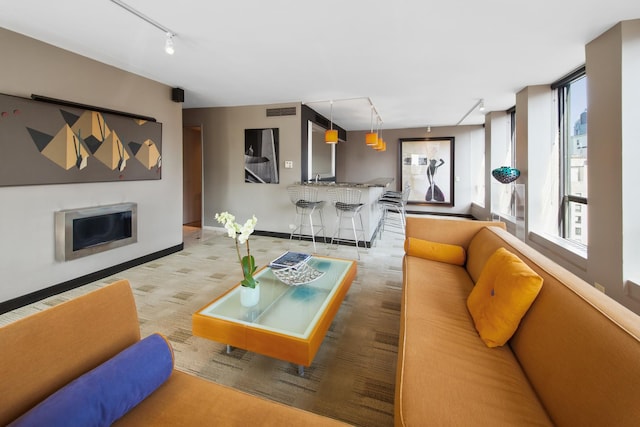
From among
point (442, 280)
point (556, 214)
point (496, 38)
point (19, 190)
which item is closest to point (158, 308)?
point (19, 190)

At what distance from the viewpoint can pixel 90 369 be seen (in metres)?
1.07

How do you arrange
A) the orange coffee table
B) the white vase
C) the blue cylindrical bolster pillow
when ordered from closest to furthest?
the blue cylindrical bolster pillow
the orange coffee table
the white vase

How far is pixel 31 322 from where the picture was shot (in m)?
0.96

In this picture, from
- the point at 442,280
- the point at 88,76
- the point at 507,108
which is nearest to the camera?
the point at 442,280

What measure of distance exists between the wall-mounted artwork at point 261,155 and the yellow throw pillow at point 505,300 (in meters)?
4.58

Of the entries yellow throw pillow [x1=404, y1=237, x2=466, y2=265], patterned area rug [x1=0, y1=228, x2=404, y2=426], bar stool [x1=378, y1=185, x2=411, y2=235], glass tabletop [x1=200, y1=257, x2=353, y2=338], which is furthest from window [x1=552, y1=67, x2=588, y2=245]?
glass tabletop [x1=200, y1=257, x2=353, y2=338]

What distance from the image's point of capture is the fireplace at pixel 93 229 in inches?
121

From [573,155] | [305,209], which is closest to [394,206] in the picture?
[305,209]

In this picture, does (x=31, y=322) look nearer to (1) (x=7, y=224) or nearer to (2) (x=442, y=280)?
(2) (x=442, y=280)

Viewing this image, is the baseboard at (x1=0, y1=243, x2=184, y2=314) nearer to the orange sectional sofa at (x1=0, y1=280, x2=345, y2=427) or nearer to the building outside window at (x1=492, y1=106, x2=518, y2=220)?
the orange sectional sofa at (x1=0, y1=280, x2=345, y2=427)

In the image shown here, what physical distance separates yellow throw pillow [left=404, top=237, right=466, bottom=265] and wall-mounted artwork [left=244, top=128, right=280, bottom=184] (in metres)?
3.43

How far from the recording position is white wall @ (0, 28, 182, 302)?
271 cm

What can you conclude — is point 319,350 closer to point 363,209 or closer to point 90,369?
point 90,369

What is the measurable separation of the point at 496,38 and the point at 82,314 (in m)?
3.88
